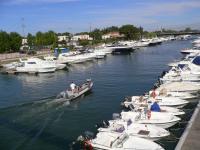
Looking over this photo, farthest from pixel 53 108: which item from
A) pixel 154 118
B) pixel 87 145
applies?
pixel 87 145

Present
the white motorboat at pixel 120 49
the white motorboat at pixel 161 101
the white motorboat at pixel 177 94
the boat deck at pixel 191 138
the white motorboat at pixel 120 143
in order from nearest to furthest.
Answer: the boat deck at pixel 191 138
the white motorboat at pixel 120 143
the white motorboat at pixel 161 101
the white motorboat at pixel 177 94
the white motorboat at pixel 120 49

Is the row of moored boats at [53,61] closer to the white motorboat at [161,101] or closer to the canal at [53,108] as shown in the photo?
the canal at [53,108]

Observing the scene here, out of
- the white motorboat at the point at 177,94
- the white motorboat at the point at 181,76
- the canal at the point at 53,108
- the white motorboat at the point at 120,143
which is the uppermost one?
the white motorboat at the point at 181,76

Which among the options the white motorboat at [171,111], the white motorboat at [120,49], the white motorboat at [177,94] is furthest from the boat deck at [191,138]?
the white motorboat at [120,49]

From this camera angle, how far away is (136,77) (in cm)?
6550

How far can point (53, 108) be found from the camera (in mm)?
40344

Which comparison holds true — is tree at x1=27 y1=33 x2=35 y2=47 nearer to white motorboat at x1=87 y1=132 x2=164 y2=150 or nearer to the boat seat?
the boat seat

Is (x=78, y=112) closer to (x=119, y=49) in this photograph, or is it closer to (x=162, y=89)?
(x=162, y=89)

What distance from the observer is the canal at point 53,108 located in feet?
102

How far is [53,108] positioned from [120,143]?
15.6 meters

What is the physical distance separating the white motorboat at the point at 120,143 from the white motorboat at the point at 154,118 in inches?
173

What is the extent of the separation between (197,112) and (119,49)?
99.8 m

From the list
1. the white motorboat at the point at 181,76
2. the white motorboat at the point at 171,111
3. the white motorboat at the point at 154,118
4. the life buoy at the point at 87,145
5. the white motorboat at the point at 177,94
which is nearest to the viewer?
the life buoy at the point at 87,145

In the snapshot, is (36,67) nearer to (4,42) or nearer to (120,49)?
(4,42)
